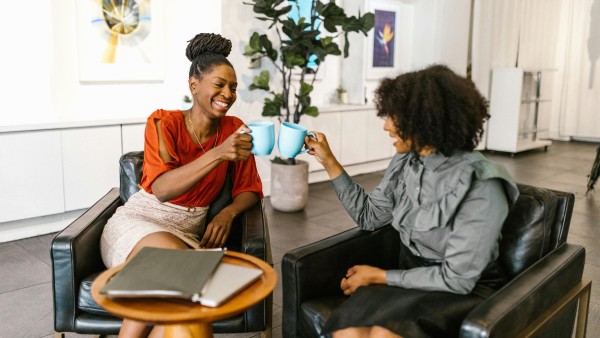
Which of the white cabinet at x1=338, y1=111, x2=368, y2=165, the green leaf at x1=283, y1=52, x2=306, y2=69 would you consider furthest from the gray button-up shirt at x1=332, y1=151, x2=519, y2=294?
the white cabinet at x1=338, y1=111, x2=368, y2=165

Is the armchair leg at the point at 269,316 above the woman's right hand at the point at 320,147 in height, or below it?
below

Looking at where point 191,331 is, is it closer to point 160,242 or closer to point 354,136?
point 160,242

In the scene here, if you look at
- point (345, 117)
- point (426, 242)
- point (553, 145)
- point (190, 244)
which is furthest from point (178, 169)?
point (553, 145)

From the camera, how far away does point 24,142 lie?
3787 mm

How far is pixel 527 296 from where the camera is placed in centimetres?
156

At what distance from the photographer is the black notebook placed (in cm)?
127

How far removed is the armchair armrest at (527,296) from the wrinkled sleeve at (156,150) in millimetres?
1277

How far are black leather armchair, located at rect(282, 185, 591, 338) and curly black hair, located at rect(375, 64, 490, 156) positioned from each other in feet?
1.42

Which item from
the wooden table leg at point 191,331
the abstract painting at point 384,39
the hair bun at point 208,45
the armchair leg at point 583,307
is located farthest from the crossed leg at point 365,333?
the abstract painting at point 384,39

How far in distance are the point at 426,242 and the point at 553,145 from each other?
27.2 ft

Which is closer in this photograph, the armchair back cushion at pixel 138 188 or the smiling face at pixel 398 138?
the smiling face at pixel 398 138

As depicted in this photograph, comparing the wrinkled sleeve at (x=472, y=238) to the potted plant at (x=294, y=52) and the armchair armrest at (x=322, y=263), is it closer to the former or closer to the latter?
the armchair armrest at (x=322, y=263)

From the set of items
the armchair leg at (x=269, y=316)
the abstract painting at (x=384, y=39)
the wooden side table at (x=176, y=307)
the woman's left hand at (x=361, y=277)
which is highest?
the abstract painting at (x=384, y=39)

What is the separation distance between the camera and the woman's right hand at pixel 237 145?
1891mm
